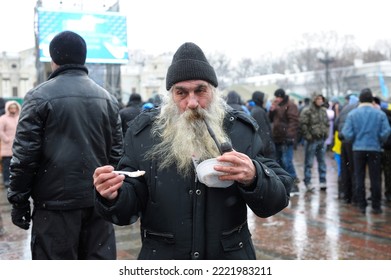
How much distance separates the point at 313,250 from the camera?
17.3 feet

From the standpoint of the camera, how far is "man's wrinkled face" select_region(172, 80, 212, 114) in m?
2.12

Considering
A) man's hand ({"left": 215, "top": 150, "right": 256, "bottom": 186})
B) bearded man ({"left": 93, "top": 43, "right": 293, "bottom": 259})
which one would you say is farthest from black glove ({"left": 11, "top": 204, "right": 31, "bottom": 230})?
man's hand ({"left": 215, "top": 150, "right": 256, "bottom": 186})

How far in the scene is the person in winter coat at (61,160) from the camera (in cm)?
300

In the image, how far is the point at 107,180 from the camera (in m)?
1.84

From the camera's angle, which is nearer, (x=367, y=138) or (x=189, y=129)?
(x=189, y=129)

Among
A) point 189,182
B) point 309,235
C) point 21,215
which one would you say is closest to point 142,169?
point 189,182

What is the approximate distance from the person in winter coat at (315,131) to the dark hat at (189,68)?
7058 millimetres

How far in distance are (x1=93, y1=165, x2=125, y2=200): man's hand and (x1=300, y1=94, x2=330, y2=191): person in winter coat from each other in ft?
24.7

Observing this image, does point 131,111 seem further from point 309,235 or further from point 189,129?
point 189,129

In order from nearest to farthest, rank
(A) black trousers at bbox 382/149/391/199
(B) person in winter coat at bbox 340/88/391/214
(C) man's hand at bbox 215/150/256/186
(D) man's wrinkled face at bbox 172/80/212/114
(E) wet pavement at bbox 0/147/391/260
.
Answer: (C) man's hand at bbox 215/150/256/186 < (D) man's wrinkled face at bbox 172/80/212/114 < (E) wet pavement at bbox 0/147/391/260 < (B) person in winter coat at bbox 340/88/391/214 < (A) black trousers at bbox 382/149/391/199

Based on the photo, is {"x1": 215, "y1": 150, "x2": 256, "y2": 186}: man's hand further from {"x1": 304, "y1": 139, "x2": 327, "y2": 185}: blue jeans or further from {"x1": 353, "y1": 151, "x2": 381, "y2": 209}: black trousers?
{"x1": 304, "y1": 139, "x2": 327, "y2": 185}: blue jeans

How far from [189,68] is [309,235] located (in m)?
4.31
